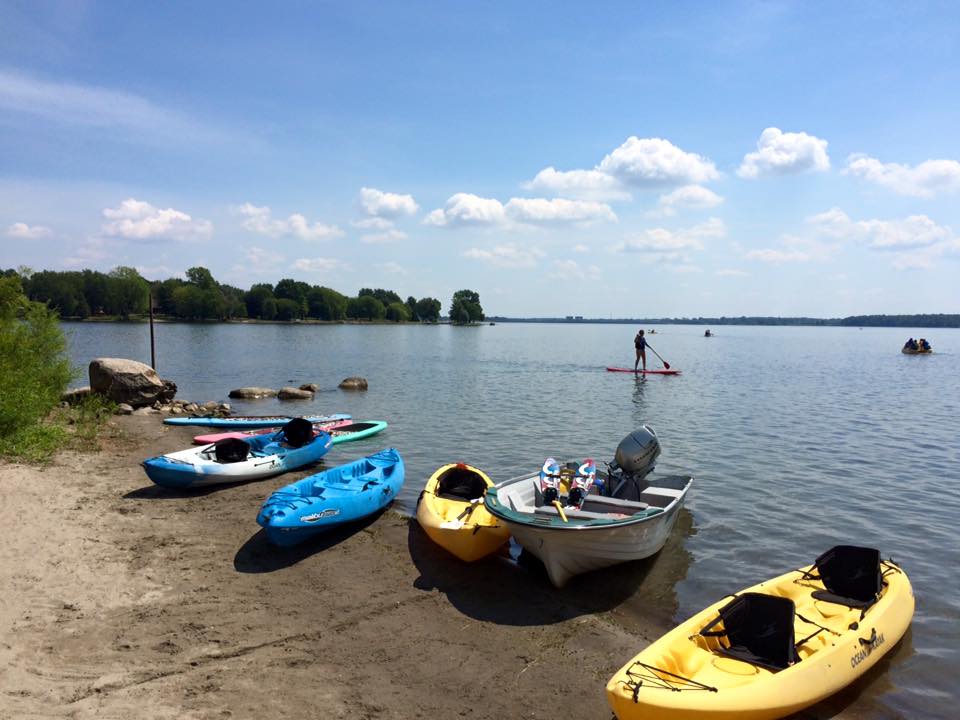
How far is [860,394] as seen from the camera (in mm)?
29766

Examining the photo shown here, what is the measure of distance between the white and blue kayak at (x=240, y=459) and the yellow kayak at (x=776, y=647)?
916cm

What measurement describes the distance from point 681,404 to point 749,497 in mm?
13450

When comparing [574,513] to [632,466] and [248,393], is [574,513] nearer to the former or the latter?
[632,466]

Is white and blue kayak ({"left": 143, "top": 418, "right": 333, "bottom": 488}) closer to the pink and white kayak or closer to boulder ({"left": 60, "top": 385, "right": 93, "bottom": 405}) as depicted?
the pink and white kayak

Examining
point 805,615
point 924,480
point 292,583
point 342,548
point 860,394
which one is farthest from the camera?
point 860,394

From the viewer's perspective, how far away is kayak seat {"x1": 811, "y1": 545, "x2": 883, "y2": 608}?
6949 millimetres

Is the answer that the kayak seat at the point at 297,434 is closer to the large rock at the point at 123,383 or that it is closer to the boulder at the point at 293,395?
the large rock at the point at 123,383

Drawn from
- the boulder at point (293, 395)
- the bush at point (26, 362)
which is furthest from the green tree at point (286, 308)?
the bush at point (26, 362)

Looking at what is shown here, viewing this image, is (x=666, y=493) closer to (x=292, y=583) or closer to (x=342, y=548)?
(x=342, y=548)

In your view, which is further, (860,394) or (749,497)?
(860,394)

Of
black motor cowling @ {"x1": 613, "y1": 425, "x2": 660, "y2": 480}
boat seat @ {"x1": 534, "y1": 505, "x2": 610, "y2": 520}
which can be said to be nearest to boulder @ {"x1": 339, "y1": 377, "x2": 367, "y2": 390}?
black motor cowling @ {"x1": 613, "y1": 425, "x2": 660, "y2": 480}

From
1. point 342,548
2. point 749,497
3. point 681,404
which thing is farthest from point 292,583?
point 681,404

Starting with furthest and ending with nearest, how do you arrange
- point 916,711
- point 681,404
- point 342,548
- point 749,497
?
point 681,404 < point 749,497 < point 342,548 < point 916,711

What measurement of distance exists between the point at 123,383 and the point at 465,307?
5940 inches
